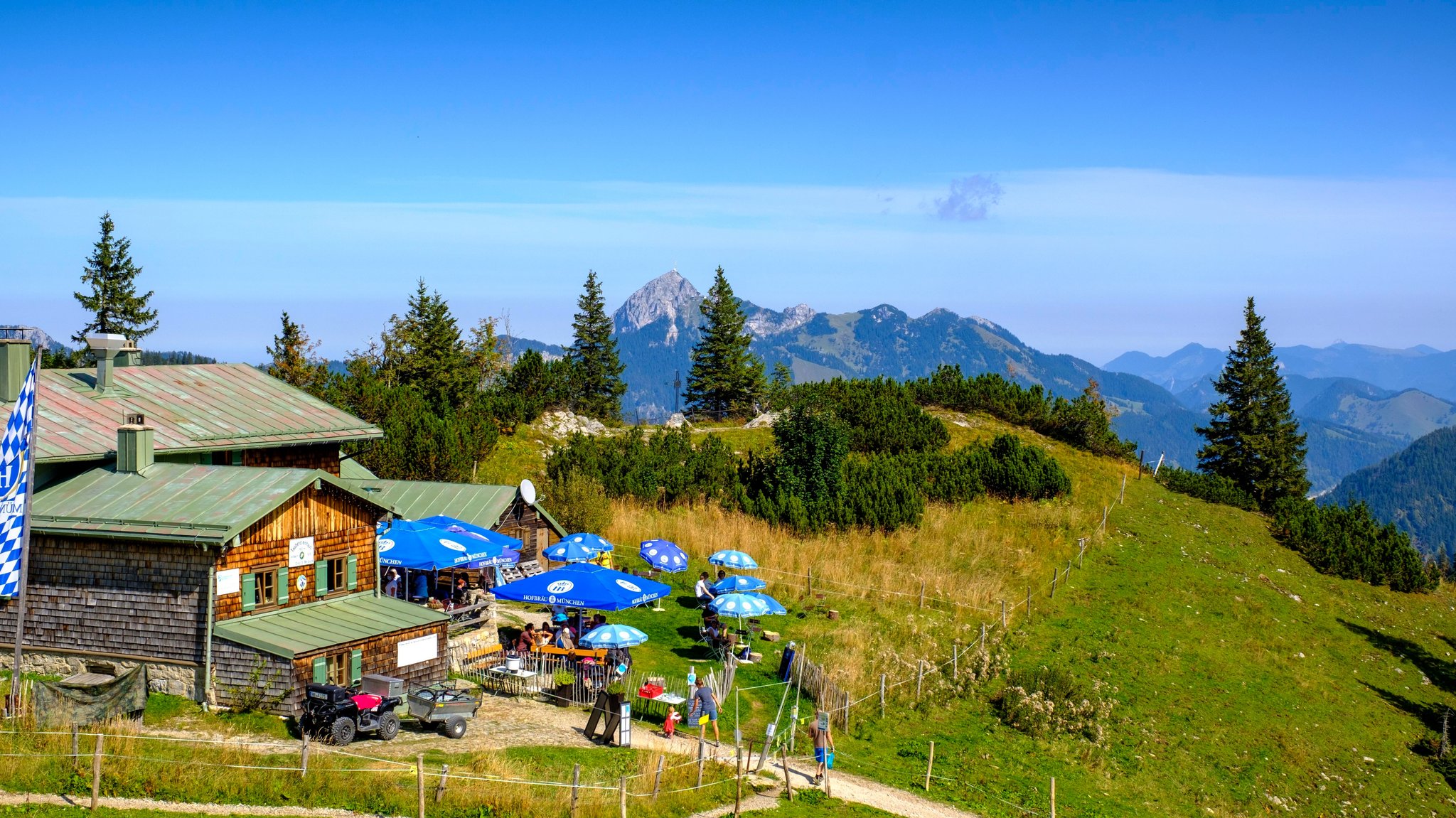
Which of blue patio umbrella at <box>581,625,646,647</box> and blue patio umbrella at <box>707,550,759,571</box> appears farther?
blue patio umbrella at <box>707,550,759,571</box>

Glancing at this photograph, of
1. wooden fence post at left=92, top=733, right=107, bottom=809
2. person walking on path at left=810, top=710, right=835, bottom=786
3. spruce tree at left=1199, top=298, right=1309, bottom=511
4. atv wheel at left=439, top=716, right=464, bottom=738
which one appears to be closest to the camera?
wooden fence post at left=92, top=733, right=107, bottom=809

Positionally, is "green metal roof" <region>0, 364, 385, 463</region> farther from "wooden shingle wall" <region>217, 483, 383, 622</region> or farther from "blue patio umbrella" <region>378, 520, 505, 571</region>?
"wooden shingle wall" <region>217, 483, 383, 622</region>

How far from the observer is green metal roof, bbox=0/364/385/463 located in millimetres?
22203

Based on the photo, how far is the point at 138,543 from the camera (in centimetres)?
1956

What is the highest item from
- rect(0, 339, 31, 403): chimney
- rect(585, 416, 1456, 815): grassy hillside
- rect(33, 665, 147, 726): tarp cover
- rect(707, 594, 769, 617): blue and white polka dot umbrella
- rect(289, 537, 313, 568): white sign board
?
rect(0, 339, 31, 403): chimney

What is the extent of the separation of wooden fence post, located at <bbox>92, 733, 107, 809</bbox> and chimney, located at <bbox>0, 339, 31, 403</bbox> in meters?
10.6

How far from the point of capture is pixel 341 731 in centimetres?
1770

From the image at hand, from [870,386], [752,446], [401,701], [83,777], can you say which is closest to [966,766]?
[401,701]

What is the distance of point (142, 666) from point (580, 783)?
820cm

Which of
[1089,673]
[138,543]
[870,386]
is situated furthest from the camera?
[870,386]

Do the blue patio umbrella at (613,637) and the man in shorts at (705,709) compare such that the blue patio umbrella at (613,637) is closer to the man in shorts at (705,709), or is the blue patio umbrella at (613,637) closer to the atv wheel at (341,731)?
the man in shorts at (705,709)

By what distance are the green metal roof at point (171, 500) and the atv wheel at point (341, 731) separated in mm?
3995

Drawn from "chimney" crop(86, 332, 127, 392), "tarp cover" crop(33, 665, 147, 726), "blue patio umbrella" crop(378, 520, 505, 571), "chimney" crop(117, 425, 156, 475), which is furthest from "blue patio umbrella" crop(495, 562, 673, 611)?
"chimney" crop(86, 332, 127, 392)

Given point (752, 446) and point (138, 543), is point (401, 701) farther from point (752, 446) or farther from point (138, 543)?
point (752, 446)
